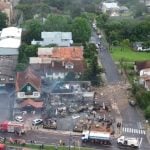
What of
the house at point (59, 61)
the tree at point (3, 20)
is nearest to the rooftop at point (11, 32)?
the tree at point (3, 20)

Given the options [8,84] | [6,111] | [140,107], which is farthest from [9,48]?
[140,107]

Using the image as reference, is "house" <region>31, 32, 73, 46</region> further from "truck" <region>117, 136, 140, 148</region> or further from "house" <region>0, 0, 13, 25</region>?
"truck" <region>117, 136, 140, 148</region>

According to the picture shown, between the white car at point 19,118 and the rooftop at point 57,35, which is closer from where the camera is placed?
the white car at point 19,118

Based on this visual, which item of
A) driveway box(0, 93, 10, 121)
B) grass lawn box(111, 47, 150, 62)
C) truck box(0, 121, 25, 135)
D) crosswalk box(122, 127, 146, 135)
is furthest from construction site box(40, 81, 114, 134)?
grass lawn box(111, 47, 150, 62)

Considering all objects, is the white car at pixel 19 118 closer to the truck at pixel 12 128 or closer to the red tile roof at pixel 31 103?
the red tile roof at pixel 31 103

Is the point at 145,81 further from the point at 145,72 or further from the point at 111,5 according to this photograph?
the point at 111,5

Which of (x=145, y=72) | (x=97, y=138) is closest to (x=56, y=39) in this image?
(x=145, y=72)
